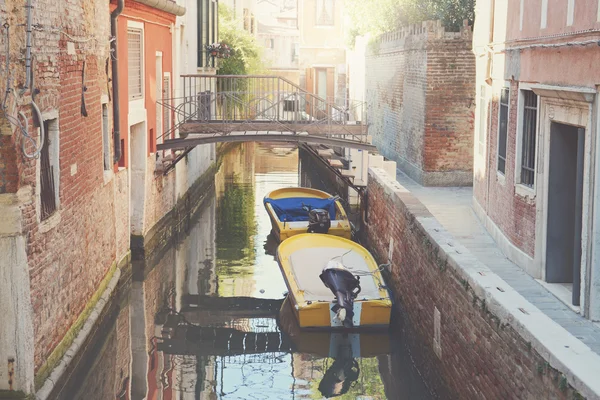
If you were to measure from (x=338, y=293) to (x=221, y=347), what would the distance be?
1.62m

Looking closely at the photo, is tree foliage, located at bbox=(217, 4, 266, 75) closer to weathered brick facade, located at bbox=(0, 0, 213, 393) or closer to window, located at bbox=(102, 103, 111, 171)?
weathered brick facade, located at bbox=(0, 0, 213, 393)

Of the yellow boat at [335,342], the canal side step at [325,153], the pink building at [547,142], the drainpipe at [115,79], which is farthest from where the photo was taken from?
the canal side step at [325,153]

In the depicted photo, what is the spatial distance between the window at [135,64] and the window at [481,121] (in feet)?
19.5

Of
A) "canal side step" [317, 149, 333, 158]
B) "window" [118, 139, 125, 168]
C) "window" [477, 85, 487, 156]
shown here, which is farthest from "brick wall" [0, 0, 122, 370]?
"canal side step" [317, 149, 333, 158]

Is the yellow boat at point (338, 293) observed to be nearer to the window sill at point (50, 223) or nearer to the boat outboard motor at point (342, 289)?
the boat outboard motor at point (342, 289)

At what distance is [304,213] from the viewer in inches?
757

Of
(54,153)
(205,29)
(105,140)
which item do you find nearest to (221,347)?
(54,153)

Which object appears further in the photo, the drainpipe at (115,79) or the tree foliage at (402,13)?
the tree foliage at (402,13)

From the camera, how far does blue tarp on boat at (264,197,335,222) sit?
62.0ft

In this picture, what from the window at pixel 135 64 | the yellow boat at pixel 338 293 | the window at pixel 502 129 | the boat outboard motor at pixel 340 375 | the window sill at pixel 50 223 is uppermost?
the window at pixel 135 64

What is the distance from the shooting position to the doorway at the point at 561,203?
35.3ft

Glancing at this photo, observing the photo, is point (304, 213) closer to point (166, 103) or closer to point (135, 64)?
point (166, 103)

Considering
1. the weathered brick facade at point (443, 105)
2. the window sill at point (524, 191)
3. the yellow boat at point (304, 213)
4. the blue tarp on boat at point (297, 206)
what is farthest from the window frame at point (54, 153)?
the weathered brick facade at point (443, 105)

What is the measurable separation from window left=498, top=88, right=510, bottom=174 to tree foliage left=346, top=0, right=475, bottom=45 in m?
7.06
